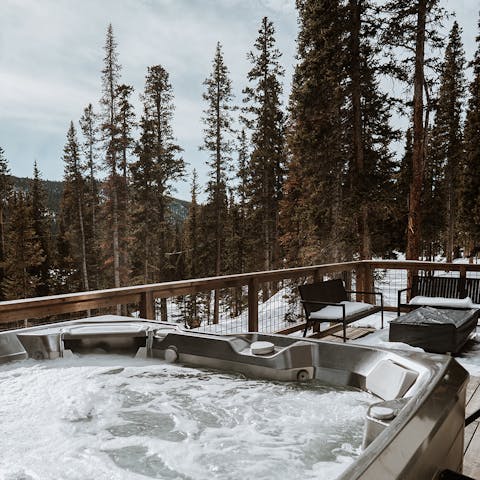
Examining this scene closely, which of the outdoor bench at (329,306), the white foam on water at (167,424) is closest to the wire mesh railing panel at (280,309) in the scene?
the outdoor bench at (329,306)

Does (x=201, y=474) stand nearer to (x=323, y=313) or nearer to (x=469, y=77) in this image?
(x=323, y=313)

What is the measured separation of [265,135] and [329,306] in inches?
465

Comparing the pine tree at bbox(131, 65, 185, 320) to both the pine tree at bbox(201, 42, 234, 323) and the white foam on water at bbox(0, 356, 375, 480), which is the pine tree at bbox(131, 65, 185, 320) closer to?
the pine tree at bbox(201, 42, 234, 323)

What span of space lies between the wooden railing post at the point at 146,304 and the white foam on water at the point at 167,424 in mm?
706

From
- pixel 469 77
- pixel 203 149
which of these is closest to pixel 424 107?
pixel 203 149

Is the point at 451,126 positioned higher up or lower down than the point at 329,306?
higher up


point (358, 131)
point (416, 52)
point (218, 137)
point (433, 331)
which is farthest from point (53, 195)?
Result: point (433, 331)

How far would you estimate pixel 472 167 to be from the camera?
17375 millimetres

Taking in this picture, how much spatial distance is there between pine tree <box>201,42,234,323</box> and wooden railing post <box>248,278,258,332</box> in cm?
1211

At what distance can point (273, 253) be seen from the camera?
18250 mm

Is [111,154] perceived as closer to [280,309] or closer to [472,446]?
[280,309]

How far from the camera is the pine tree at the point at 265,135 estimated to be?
599 inches

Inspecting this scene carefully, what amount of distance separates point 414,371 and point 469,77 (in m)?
19.9

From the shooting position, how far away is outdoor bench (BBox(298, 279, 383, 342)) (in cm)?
439
